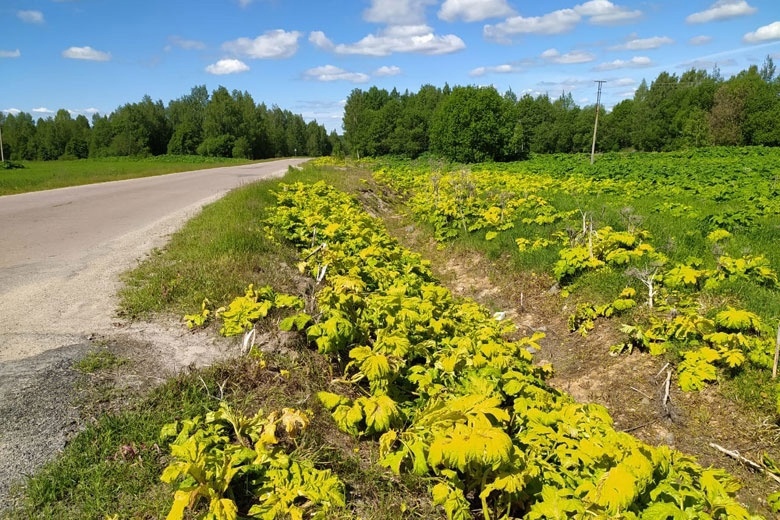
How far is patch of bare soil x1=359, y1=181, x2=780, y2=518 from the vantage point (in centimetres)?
435

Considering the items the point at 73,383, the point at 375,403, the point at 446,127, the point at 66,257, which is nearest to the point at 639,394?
the point at 375,403

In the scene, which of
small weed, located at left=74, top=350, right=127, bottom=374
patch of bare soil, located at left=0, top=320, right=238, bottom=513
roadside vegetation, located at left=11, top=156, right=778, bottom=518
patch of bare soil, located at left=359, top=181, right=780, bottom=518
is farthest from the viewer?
patch of bare soil, located at left=359, top=181, right=780, bottom=518

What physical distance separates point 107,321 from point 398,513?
3.51m

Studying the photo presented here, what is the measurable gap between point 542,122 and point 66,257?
3523 inches

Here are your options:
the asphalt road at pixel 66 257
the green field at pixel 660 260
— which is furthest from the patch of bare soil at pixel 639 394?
the asphalt road at pixel 66 257

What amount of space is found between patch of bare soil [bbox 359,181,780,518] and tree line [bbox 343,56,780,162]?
4621 centimetres

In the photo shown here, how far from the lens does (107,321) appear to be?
15.4 feet

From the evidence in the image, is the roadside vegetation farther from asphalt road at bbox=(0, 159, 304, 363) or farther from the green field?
asphalt road at bbox=(0, 159, 304, 363)

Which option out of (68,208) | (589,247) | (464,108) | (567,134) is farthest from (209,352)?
(567,134)

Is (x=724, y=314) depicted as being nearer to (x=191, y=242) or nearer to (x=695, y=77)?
(x=191, y=242)

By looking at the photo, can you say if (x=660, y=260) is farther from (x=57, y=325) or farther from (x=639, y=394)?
(x=57, y=325)

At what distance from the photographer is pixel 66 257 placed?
6.92m

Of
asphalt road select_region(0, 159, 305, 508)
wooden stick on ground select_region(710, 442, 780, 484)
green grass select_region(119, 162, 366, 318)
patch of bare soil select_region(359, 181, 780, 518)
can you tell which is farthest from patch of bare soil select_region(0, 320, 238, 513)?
wooden stick on ground select_region(710, 442, 780, 484)

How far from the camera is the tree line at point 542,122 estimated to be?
52625mm
